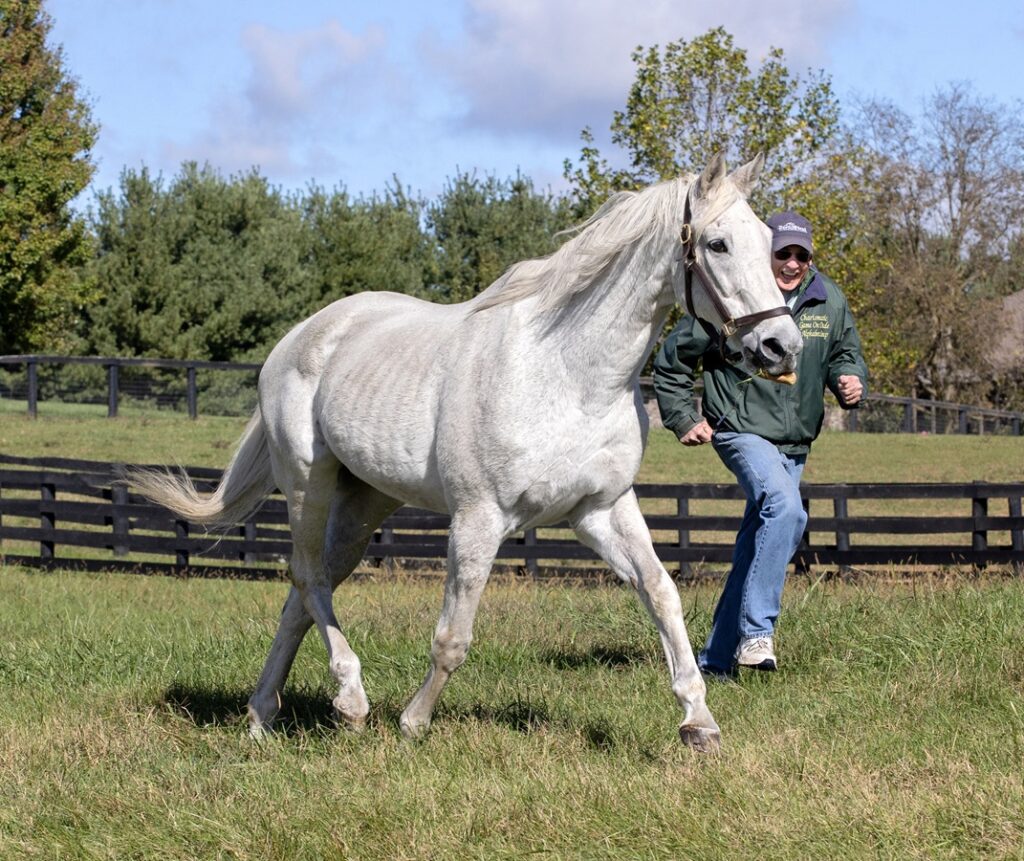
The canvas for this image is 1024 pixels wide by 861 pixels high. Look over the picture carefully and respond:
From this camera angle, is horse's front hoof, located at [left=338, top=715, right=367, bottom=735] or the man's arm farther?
the man's arm

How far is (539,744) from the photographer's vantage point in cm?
458

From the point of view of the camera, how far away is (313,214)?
48.7 metres

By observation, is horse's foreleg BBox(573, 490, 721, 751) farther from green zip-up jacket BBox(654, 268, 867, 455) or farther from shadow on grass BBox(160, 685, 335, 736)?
shadow on grass BBox(160, 685, 335, 736)

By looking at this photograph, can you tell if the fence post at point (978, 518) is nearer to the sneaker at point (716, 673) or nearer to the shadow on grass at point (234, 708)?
the sneaker at point (716, 673)

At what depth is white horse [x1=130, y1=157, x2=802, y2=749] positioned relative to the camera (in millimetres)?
4375

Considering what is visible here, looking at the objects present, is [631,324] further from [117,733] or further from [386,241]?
[386,241]

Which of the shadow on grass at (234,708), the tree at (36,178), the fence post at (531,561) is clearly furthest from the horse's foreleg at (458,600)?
the tree at (36,178)

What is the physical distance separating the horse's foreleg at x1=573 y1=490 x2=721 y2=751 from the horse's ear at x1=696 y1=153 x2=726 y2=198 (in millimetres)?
1103

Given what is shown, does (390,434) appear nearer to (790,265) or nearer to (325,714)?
(325,714)

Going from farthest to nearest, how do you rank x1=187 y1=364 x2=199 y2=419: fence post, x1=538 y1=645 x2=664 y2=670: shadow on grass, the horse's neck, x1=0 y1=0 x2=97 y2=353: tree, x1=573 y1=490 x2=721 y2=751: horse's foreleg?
x1=0 y1=0 x2=97 y2=353: tree → x1=187 y1=364 x2=199 y2=419: fence post → x1=538 y1=645 x2=664 y2=670: shadow on grass → the horse's neck → x1=573 y1=490 x2=721 y2=751: horse's foreleg

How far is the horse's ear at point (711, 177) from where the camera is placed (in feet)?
14.1

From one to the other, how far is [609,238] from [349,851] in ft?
7.54

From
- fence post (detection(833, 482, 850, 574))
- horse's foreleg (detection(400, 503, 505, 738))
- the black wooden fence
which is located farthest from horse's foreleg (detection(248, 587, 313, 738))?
fence post (detection(833, 482, 850, 574))

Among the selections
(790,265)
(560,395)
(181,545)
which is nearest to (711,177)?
(560,395)
